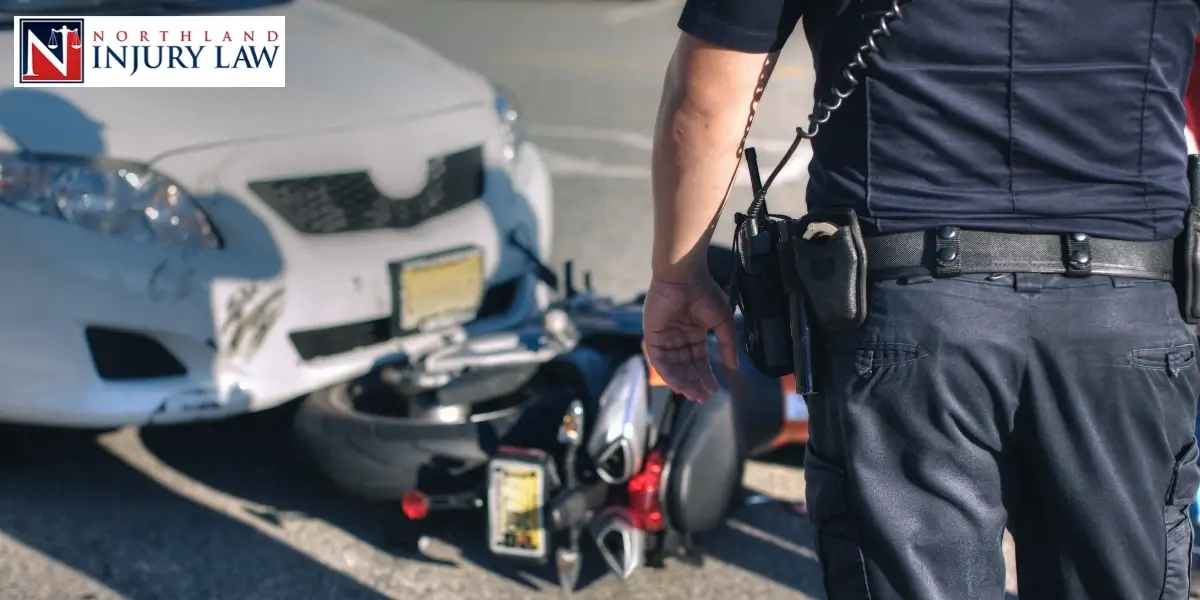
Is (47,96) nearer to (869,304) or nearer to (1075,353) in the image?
(869,304)

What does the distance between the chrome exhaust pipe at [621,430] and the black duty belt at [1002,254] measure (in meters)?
1.18

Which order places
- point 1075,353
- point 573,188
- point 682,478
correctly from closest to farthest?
1. point 1075,353
2. point 682,478
3. point 573,188

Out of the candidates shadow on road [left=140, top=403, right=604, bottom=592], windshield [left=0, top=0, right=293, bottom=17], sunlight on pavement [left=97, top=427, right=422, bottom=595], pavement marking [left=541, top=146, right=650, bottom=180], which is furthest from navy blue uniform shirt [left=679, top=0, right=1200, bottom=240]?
pavement marking [left=541, top=146, right=650, bottom=180]

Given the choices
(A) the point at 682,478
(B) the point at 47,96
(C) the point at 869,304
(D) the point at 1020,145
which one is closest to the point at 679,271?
(C) the point at 869,304

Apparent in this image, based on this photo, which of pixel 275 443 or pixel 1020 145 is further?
pixel 275 443

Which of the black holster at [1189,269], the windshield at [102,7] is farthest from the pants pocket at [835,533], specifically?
the windshield at [102,7]

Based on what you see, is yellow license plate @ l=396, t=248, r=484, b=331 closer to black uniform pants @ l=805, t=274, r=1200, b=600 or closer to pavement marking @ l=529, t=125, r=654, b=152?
black uniform pants @ l=805, t=274, r=1200, b=600

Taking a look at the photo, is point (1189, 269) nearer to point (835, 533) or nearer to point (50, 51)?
point (835, 533)

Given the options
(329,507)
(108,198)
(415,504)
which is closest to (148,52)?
(108,198)

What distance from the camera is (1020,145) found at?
1.60 m

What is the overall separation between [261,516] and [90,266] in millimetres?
751

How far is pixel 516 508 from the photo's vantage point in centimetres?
278

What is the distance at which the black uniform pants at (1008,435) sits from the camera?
160cm

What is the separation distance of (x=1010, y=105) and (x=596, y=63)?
8423 millimetres
